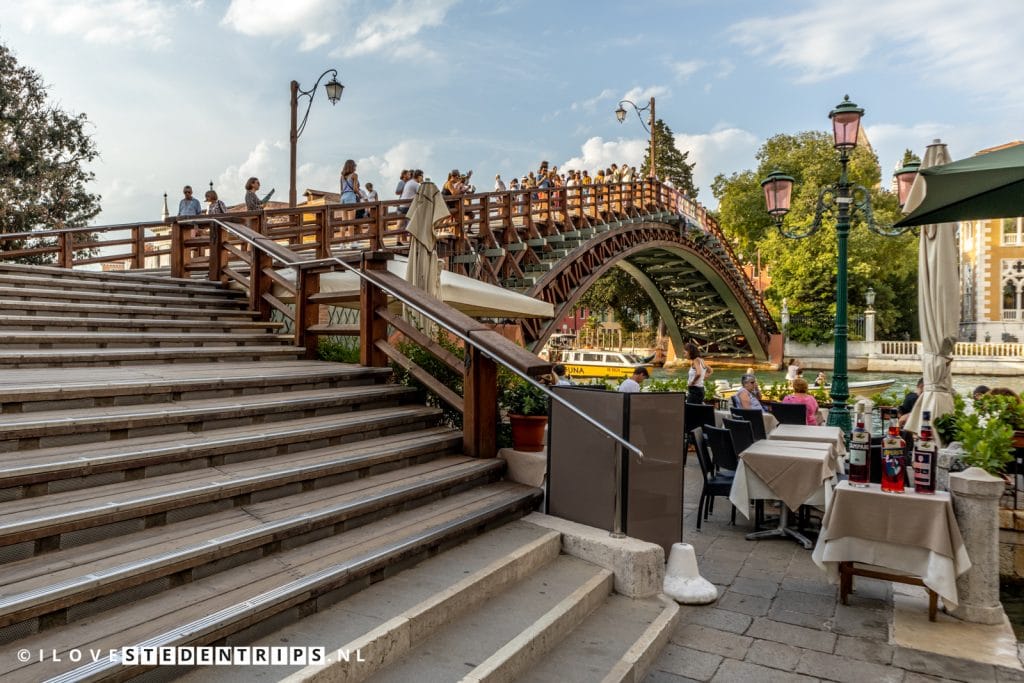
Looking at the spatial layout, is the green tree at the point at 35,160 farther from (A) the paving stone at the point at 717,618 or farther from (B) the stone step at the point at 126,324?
(A) the paving stone at the point at 717,618

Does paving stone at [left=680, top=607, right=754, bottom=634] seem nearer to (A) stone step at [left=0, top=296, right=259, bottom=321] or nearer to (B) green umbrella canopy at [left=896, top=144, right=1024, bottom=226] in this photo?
(B) green umbrella canopy at [left=896, top=144, right=1024, bottom=226]

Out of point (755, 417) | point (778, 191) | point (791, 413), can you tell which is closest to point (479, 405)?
point (755, 417)

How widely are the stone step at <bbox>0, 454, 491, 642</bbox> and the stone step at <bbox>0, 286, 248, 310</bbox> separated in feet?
15.3

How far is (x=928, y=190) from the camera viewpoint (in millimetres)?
4453

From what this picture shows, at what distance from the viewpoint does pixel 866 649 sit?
3777mm

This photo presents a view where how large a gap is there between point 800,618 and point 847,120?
7.28 m

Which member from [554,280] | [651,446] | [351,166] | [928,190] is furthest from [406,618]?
[554,280]

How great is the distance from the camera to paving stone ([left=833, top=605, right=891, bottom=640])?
13.1 feet

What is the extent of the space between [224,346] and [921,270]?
23.2 ft

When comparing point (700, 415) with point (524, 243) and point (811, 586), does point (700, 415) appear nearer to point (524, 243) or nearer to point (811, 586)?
point (811, 586)

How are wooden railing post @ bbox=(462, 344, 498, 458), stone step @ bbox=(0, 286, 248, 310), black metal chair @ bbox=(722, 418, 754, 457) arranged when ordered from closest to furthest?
wooden railing post @ bbox=(462, 344, 498, 458)
black metal chair @ bbox=(722, 418, 754, 457)
stone step @ bbox=(0, 286, 248, 310)

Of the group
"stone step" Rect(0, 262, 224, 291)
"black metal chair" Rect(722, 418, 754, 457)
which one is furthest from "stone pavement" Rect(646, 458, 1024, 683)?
"stone step" Rect(0, 262, 224, 291)

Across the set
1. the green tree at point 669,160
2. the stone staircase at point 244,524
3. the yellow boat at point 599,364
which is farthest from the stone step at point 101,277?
the green tree at point 669,160

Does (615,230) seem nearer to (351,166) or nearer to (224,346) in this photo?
(351,166)
